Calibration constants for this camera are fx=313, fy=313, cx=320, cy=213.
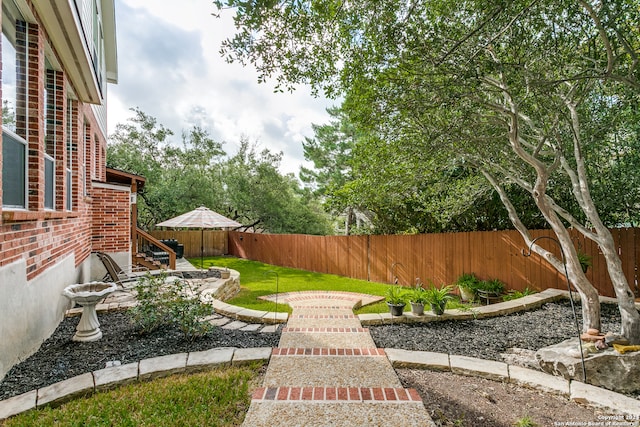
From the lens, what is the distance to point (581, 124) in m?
5.00

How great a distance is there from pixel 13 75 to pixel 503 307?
765 centimetres

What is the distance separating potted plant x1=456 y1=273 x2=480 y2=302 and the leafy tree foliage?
11.4m

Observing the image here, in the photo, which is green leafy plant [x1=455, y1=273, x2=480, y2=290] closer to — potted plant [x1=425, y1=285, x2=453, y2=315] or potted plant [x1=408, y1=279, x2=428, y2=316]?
potted plant [x1=425, y1=285, x2=453, y2=315]

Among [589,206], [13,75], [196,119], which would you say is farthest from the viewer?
[196,119]

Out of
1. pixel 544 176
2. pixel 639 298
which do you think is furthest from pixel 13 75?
pixel 639 298

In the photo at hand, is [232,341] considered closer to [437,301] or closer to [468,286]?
[437,301]

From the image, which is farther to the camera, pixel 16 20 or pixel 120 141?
pixel 120 141

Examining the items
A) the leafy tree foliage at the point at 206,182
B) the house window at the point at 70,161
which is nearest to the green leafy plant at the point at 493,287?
the house window at the point at 70,161

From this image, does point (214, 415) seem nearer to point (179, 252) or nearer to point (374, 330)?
point (374, 330)

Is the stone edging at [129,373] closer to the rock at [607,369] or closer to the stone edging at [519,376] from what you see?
the stone edging at [519,376]

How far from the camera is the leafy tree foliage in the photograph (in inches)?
648

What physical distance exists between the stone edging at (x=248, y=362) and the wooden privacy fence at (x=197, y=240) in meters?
15.0

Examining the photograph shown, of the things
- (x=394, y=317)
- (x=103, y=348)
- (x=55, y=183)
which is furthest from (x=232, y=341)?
(x=55, y=183)

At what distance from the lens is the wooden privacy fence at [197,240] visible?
56.4 ft
